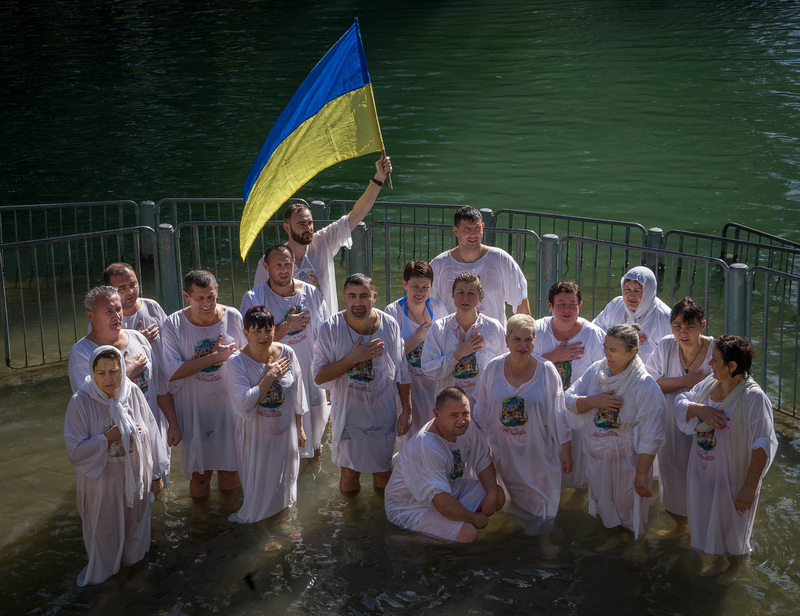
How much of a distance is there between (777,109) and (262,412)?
1614cm

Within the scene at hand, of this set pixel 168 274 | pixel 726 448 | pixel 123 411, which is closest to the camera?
pixel 123 411

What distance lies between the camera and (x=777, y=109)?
1936cm

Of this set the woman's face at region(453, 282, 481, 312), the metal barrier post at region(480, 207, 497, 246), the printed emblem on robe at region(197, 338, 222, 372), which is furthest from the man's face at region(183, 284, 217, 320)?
the metal barrier post at region(480, 207, 497, 246)

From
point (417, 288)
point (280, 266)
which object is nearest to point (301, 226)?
point (280, 266)

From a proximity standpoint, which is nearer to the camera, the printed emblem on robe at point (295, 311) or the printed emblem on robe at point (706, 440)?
the printed emblem on robe at point (706, 440)

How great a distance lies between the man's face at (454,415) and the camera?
623cm

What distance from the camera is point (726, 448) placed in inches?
236

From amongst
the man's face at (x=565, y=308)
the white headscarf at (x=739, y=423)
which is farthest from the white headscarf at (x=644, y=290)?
the white headscarf at (x=739, y=423)

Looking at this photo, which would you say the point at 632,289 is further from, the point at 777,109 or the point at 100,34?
the point at 100,34

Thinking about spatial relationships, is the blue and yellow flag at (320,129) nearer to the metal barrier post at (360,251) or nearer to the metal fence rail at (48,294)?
the metal barrier post at (360,251)

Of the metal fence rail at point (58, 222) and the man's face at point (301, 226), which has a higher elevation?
the man's face at point (301, 226)

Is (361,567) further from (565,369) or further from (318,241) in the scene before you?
(318,241)

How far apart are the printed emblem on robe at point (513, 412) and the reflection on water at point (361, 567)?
0.75 m

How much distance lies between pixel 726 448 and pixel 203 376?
370cm
